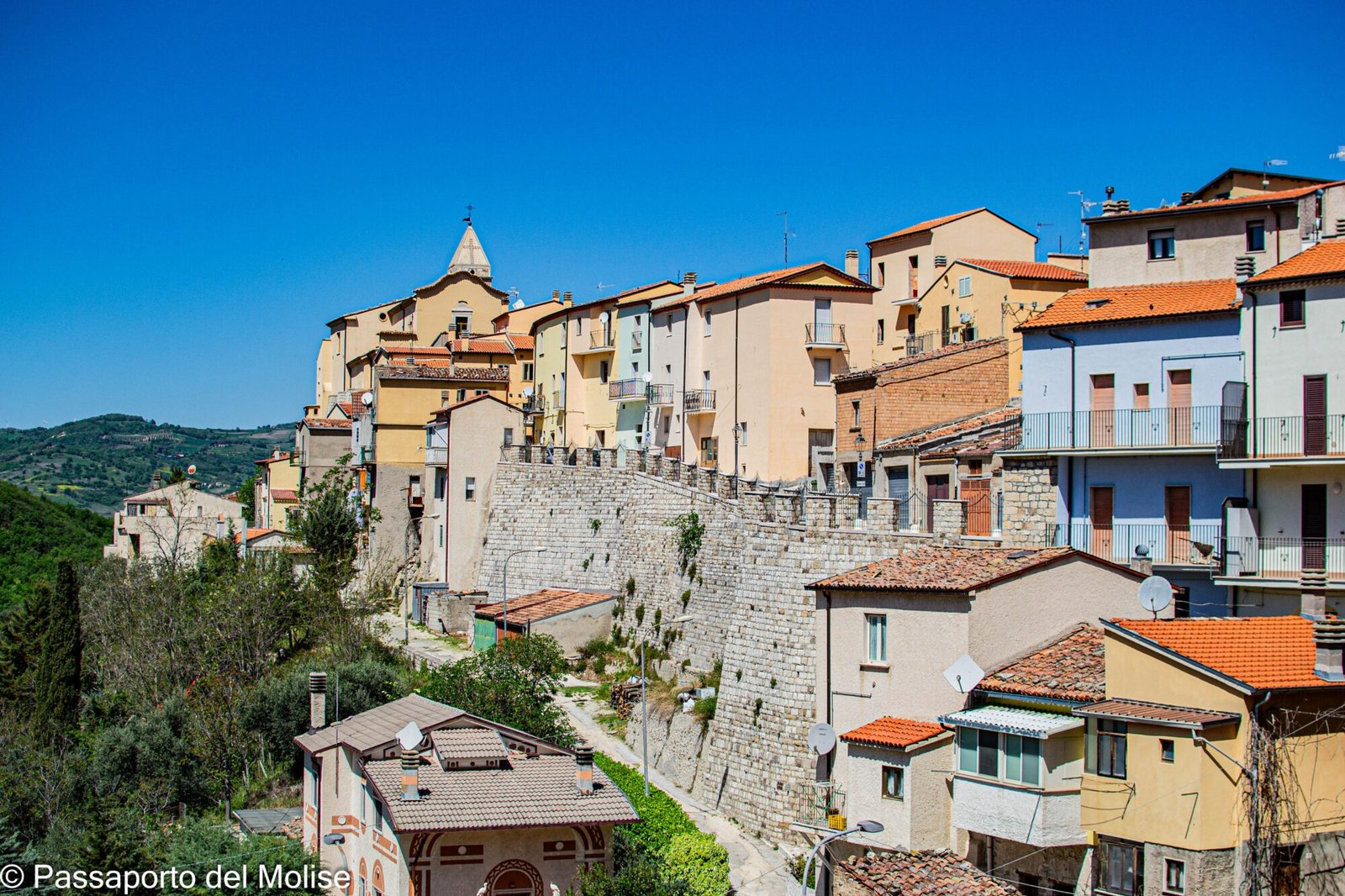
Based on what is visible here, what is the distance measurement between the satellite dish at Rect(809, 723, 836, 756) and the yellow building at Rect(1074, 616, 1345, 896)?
599cm

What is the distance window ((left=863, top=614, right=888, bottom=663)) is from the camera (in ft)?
97.2

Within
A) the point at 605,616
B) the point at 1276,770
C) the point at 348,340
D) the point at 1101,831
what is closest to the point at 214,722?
the point at 605,616

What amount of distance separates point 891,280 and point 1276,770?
34.8 meters

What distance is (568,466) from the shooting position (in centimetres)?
5181

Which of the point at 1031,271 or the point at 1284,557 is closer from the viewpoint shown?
the point at 1284,557

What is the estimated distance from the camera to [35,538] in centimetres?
10425

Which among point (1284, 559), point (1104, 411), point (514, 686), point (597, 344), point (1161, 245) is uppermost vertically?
point (597, 344)

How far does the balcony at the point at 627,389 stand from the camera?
185 feet

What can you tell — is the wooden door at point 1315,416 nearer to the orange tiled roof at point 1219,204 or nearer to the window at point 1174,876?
the orange tiled roof at point 1219,204

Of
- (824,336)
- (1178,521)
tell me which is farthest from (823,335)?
(1178,521)

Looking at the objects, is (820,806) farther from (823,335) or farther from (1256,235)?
(823,335)

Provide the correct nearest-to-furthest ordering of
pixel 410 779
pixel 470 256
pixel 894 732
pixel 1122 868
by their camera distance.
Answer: pixel 1122 868, pixel 410 779, pixel 894 732, pixel 470 256

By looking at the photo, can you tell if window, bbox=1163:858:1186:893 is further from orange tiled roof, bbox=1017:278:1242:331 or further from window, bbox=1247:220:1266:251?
window, bbox=1247:220:1266:251

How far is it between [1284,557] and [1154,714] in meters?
6.82
